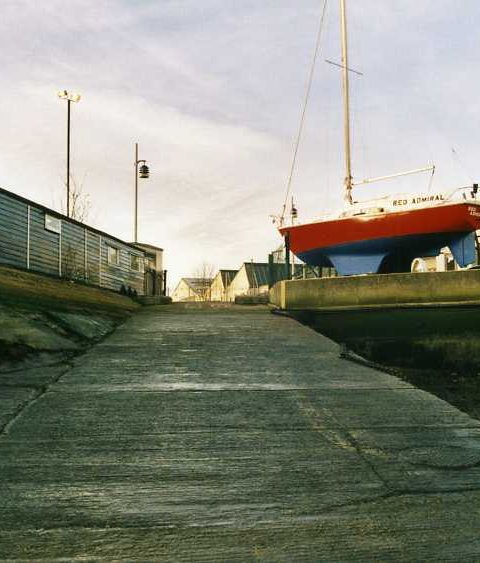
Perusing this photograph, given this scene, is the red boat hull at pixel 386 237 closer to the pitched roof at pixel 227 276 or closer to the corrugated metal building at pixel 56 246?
the corrugated metal building at pixel 56 246

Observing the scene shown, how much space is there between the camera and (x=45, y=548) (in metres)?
2.28

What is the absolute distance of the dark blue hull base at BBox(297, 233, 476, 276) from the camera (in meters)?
15.9

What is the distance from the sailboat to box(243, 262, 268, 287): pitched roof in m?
50.9

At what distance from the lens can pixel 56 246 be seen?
19.8m

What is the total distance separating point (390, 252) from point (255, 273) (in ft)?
178

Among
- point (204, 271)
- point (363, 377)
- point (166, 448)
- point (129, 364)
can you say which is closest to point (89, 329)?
point (129, 364)

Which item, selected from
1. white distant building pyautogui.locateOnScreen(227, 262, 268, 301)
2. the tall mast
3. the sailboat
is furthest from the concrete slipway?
white distant building pyautogui.locateOnScreen(227, 262, 268, 301)

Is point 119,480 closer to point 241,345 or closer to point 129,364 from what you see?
point 129,364

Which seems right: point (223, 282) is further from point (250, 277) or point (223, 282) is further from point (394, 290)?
point (394, 290)

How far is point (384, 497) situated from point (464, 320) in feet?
22.0

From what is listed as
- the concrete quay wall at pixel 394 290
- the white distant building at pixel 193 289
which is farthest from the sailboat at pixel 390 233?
the white distant building at pixel 193 289

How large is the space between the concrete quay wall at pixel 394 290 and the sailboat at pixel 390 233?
4.34 meters

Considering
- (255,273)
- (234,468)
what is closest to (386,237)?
(234,468)

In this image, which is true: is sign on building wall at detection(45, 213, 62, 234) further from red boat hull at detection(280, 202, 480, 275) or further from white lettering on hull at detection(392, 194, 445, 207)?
white lettering on hull at detection(392, 194, 445, 207)
